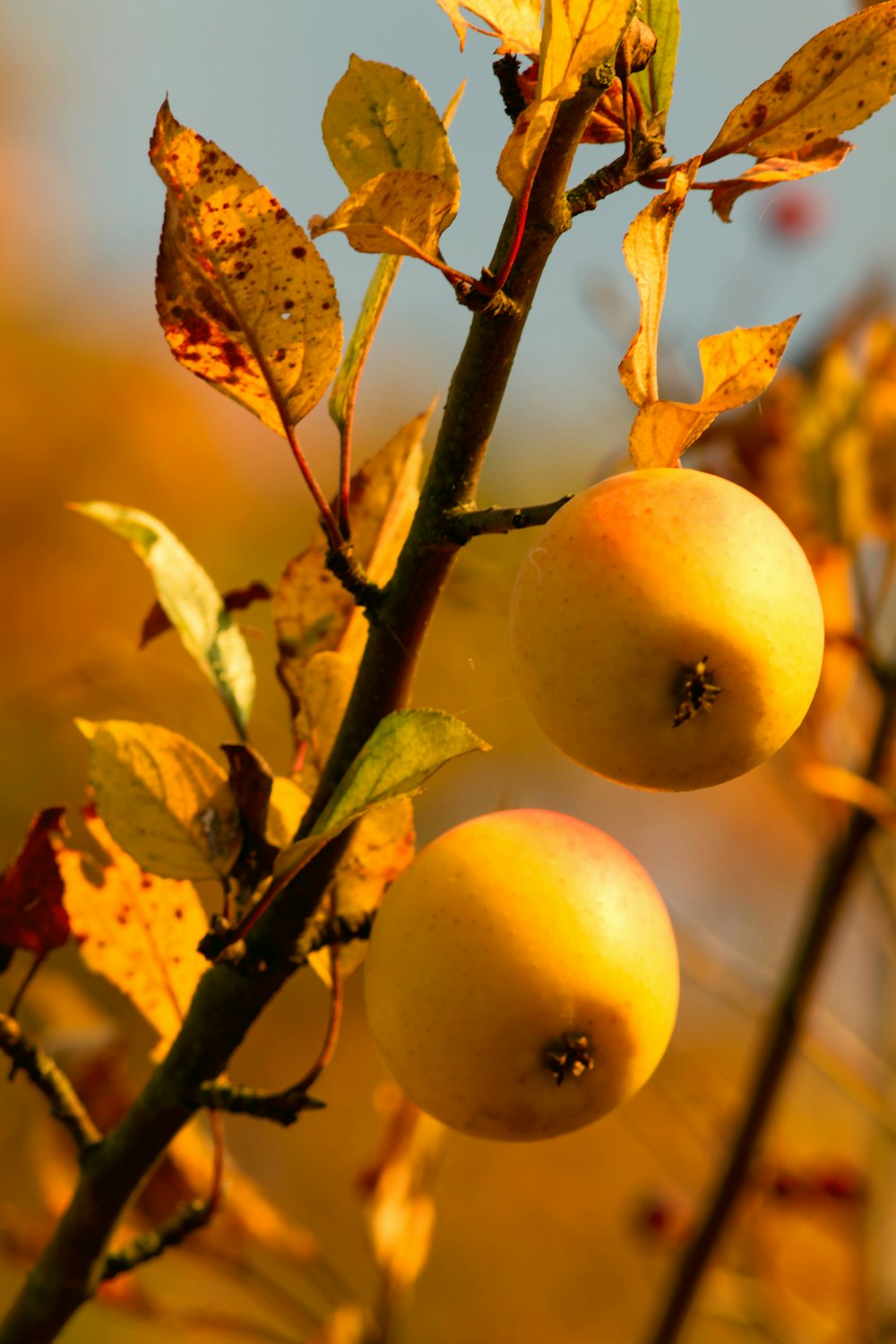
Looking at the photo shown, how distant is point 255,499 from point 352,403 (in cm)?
372

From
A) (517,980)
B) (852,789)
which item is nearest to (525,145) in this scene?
(517,980)

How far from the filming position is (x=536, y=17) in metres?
0.53

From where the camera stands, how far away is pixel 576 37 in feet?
1.46

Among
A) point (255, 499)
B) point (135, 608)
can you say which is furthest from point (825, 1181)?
point (255, 499)

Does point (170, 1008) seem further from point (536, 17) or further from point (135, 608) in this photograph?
point (135, 608)

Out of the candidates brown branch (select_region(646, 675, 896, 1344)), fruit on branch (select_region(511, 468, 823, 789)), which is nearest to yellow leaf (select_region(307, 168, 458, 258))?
fruit on branch (select_region(511, 468, 823, 789))

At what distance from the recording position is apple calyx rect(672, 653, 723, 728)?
1.50 ft

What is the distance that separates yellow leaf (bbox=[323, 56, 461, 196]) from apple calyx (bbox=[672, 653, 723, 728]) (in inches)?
9.2

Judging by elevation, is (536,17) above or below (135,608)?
above

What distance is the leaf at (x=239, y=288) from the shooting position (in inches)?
18.6

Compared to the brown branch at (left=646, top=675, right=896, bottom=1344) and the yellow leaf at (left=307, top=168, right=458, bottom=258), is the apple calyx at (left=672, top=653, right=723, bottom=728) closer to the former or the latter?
the yellow leaf at (left=307, top=168, right=458, bottom=258)

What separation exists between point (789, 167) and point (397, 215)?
0.75 ft

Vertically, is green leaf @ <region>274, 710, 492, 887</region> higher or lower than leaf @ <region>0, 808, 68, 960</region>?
higher

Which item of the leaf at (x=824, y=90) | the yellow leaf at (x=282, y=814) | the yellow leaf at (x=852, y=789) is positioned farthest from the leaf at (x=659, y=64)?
the yellow leaf at (x=852, y=789)
